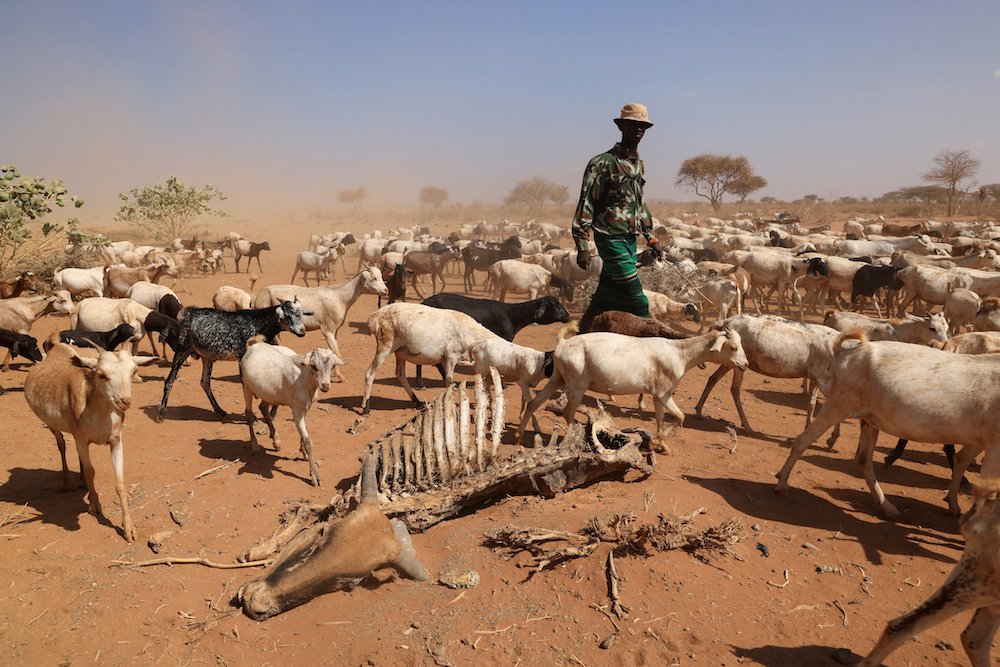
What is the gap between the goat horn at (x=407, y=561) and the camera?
178 inches

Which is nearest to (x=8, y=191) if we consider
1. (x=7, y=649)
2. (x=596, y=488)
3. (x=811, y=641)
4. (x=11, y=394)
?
(x=11, y=394)

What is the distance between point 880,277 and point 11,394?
20819mm

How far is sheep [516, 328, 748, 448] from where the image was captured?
690cm

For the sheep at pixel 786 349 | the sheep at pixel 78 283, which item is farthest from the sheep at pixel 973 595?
the sheep at pixel 78 283

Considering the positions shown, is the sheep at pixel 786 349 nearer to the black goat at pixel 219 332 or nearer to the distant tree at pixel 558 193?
the black goat at pixel 219 332

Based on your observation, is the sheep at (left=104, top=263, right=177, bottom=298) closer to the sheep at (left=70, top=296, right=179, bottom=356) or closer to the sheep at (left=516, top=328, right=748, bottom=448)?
the sheep at (left=70, top=296, right=179, bottom=356)

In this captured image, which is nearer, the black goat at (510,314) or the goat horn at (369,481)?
the goat horn at (369,481)

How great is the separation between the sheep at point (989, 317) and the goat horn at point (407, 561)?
12274mm

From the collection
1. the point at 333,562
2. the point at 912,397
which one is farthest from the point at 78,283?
the point at 912,397

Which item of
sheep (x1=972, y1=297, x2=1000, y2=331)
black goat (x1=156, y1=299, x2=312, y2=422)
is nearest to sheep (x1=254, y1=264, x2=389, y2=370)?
black goat (x1=156, y1=299, x2=312, y2=422)

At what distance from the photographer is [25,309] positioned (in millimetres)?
11164

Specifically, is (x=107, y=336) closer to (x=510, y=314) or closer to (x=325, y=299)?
(x=325, y=299)

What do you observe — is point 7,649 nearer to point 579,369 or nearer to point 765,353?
point 579,369

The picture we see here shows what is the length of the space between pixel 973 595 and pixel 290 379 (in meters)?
6.16
